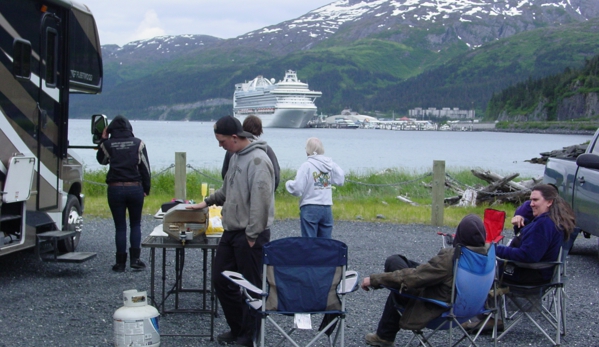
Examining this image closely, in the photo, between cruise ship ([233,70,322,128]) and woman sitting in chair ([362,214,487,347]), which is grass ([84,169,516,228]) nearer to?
woman sitting in chair ([362,214,487,347])

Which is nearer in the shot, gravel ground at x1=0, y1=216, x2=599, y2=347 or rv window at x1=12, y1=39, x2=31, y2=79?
gravel ground at x1=0, y1=216, x2=599, y2=347

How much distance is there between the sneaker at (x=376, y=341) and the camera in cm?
477

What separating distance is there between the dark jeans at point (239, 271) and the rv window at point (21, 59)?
2885 millimetres

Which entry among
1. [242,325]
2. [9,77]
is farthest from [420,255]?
[9,77]

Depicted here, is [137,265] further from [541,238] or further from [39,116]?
[541,238]

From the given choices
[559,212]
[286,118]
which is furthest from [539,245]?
[286,118]

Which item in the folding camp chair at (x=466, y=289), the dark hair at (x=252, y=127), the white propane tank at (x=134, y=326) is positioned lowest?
the white propane tank at (x=134, y=326)

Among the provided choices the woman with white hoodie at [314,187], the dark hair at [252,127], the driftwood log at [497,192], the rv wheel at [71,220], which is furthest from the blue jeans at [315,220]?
the driftwood log at [497,192]

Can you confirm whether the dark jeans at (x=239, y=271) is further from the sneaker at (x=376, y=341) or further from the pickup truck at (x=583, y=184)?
the pickup truck at (x=583, y=184)

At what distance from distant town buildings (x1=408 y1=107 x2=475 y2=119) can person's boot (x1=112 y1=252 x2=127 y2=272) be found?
158841mm

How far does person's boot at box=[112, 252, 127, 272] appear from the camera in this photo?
275 inches

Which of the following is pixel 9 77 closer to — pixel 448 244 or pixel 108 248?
pixel 108 248

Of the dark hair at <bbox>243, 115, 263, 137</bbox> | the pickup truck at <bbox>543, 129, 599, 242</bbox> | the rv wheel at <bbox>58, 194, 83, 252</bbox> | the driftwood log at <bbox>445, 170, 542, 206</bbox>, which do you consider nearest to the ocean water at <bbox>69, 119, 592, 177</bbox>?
the driftwood log at <bbox>445, 170, 542, 206</bbox>

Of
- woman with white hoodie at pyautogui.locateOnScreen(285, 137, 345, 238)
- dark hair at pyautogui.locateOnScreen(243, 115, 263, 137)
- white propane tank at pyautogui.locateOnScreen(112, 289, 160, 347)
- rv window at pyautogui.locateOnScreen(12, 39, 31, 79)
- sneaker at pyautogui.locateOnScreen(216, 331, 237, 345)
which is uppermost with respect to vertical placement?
rv window at pyautogui.locateOnScreen(12, 39, 31, 79)
